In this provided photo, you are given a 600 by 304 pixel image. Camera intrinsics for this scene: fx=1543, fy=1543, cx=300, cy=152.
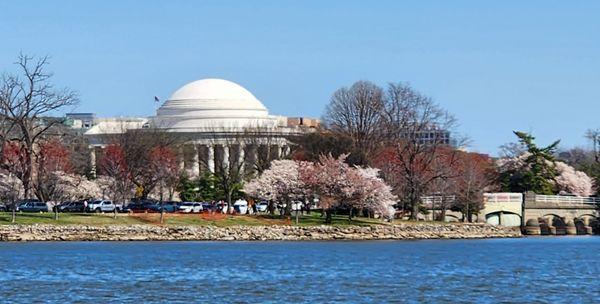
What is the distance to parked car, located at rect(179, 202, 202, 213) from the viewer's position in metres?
108

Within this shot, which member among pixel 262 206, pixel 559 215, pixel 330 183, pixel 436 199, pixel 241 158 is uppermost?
pixel 241 158

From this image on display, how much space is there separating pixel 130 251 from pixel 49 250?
3.94 m

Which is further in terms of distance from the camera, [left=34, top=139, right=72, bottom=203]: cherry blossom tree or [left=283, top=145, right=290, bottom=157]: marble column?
[left=283, top=145, right=290, bottom=157]: marble column

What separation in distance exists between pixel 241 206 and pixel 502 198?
21374mm

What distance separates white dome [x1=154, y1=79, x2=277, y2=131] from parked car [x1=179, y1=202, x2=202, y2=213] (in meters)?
41.6

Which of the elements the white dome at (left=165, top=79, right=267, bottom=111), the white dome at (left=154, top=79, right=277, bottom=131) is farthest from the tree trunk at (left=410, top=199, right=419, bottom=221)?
the white dome at (left=165, top=79, right=267, bottom=111)

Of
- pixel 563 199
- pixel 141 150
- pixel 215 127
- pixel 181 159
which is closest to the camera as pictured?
pixel 141 150

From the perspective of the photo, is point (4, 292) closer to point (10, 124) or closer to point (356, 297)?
point (356, 297)

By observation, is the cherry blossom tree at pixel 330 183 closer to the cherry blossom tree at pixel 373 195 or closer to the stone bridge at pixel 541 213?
the cherry blossom tree at pixel 373 195

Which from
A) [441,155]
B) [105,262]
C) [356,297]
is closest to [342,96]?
[441,155]

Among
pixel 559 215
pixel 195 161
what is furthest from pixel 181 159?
pixel 559 215

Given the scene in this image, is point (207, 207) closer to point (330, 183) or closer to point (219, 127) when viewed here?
point (330, 183)

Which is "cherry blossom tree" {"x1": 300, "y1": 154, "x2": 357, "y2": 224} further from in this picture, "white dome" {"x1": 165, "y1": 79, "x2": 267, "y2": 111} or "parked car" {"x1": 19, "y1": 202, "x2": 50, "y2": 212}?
"white dome" {"x1": 165, "y1": 79, "x2": 267, "y2": 111}

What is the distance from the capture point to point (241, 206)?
116m
